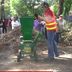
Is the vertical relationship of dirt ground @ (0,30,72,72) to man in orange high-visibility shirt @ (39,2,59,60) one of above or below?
below

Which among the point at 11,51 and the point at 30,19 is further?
the point at 11,51

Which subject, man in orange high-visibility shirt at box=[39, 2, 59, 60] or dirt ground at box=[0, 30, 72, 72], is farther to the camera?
man in orange high-visibility shirt at box=[39, 2, 59, 60]

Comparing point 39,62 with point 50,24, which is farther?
point 50,24

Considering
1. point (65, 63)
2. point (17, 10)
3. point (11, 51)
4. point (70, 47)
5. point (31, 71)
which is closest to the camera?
point (31, 71)

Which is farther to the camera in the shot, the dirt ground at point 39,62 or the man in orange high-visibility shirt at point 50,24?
the man in orange high-visibility shirt at point 50,24

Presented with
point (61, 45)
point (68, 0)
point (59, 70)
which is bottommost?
point (59, 70)

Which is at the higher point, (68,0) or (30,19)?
(68,0)

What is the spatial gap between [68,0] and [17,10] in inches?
325

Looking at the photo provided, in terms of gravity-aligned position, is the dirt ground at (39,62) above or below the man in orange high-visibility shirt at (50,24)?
below

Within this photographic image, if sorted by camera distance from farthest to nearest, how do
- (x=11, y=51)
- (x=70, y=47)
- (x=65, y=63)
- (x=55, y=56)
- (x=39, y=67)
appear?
(x=70, y=47) < (x=11, y=51) < (x=55, y=56) < (x=65, y=63) < (x=39, y=67)

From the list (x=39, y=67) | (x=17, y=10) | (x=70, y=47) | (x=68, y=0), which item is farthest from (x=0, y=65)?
(x=17, y=10)

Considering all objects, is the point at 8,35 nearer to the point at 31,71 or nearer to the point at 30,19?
the point at 30,19

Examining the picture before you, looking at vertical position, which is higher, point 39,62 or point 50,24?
point 50,24

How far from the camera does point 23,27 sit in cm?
1201
